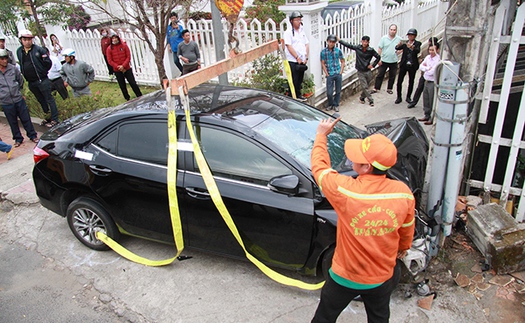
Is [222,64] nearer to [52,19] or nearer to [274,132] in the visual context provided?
[274,132]

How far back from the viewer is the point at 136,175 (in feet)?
12.8

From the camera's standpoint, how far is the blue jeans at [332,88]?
8164 mm

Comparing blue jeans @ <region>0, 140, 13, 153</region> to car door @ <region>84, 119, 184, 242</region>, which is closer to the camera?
car door @ <region>84, 119, 184, 242</region>

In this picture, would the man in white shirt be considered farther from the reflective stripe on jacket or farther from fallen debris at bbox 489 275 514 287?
the reflective stripe on jacket

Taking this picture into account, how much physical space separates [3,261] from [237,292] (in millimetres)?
2629

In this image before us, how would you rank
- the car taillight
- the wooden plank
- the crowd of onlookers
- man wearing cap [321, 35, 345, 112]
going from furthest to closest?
man wearing cap [321, 35, 345, 112], the crowd of onlookers, the car taillight, the wooden plank

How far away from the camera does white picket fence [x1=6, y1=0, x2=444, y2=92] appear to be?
8.49 m

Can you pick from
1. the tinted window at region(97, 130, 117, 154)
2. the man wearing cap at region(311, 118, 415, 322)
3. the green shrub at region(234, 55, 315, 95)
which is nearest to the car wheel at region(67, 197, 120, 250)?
the tinted window at region(97, 130, 117, 154)

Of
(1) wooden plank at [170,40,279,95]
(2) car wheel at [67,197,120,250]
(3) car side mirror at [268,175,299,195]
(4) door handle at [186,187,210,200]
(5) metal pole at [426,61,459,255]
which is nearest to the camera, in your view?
(3) car side mirror at [268,175,299,195]

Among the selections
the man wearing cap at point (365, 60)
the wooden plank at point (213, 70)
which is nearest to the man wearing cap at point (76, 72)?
the wooden plank at point (213, 70)

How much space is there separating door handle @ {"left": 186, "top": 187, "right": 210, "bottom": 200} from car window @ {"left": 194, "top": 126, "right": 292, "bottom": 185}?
192 millimetres

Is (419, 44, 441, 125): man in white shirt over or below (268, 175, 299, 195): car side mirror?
below

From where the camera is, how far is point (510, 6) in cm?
363

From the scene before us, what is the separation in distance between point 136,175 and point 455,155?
286 centimetres
